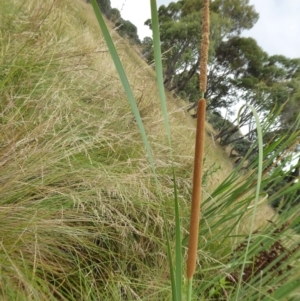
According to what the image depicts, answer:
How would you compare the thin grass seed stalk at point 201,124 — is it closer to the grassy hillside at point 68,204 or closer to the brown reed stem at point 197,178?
the brown reed stem at point 197,178

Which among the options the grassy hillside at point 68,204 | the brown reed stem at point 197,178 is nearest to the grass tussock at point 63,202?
the grassy hillside at point 68,204

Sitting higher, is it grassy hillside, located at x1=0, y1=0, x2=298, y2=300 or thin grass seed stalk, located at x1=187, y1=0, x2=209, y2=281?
thin grass seed stalk, located at x1=187, y1=0, x2=209, y2=281

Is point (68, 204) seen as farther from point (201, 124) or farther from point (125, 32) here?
point (125, 32)

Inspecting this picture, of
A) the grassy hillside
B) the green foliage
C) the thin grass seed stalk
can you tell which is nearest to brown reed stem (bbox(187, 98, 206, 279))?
the thin grass seed stalk

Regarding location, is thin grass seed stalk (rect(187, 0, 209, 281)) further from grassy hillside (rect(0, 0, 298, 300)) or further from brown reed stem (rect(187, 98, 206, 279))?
grassy hillside (rect(0, 0, 298, 300))

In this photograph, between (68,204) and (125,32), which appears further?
(125,32)

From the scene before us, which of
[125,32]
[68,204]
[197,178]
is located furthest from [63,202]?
[125,32]

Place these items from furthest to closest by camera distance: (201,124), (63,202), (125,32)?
(125,32) → (63,202) → (201,124)

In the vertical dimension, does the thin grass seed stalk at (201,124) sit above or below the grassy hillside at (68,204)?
above

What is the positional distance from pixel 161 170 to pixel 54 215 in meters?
0.63

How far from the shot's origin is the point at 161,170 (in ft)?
5.23

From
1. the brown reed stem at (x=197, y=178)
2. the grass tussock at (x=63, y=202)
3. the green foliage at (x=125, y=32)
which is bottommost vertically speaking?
the grass tussock at (x=63, y=202)

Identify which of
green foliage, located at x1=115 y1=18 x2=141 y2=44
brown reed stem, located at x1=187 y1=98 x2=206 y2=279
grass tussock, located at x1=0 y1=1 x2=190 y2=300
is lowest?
grass tussock, located at x1=0 y1=1 x2=190 y2=300

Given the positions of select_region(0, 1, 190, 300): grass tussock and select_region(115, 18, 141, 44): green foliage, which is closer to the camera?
select_region(0, 1, 190, 300): grass tussock
